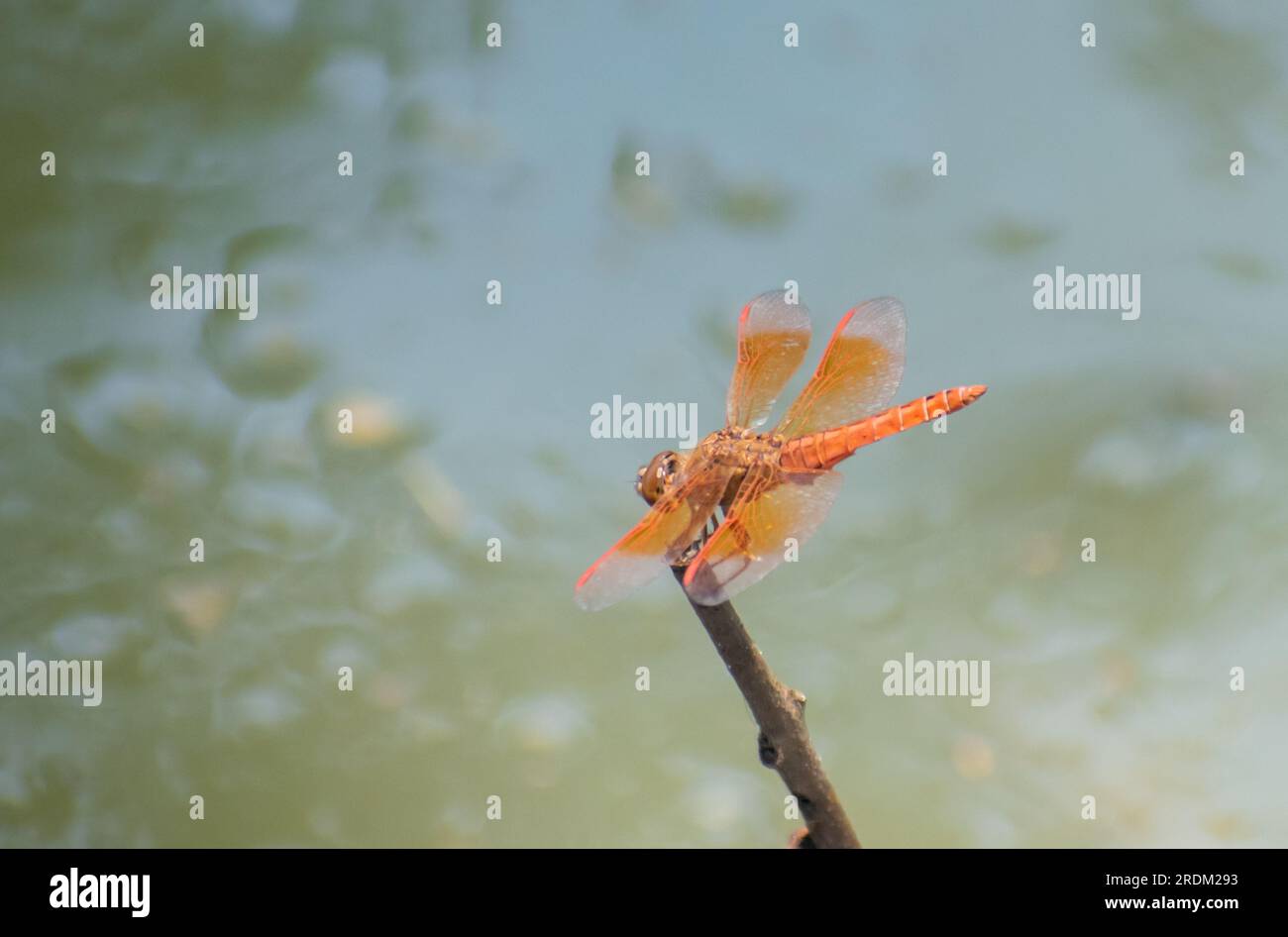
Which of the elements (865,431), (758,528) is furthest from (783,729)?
(865,431)

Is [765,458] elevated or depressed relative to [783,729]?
elevated

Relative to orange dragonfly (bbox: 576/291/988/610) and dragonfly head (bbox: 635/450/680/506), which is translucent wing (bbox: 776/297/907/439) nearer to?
orange dragonfly (bbox: 576/291/988/610)

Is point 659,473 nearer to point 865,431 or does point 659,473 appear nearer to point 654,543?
point 654,543

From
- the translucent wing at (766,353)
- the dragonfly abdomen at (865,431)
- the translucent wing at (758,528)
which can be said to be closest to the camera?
the translucent wing at (758,528)

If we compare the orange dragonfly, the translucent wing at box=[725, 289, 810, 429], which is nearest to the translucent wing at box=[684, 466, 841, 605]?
Result: the orange dragonfly

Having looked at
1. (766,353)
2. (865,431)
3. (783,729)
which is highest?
(766,353)

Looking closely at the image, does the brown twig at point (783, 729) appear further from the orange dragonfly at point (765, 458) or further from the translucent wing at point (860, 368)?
the translucent wing at point (860, 368)

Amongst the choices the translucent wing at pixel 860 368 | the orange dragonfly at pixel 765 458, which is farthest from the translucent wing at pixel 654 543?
the translucent wing at pixel 860 368
